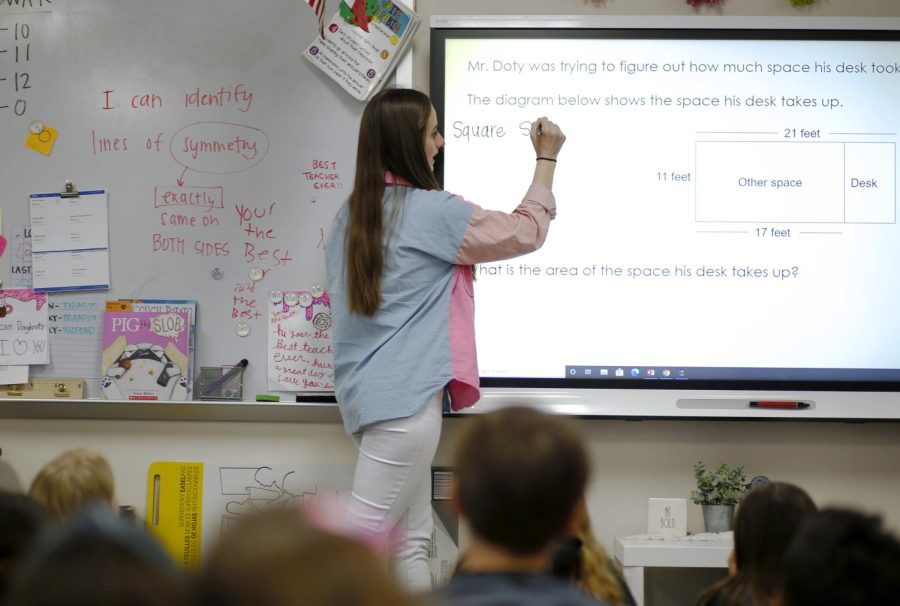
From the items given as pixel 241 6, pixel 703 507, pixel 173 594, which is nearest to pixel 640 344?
pixel 703 507

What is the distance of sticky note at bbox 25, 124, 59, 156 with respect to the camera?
308 centimetres

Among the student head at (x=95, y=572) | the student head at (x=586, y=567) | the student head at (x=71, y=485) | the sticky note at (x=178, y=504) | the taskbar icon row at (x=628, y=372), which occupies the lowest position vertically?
the sticky note at (x=178, y=504)

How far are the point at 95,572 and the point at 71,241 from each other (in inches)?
102

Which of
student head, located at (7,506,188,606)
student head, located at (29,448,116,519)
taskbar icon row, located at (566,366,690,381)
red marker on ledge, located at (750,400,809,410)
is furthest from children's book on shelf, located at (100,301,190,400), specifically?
student head, located at (7,506,188,606)

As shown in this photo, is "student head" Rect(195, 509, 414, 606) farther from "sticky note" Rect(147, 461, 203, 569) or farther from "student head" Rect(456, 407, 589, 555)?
"sticky note" Rect(147, 461, 203, 569)

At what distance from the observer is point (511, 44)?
9.75 feet

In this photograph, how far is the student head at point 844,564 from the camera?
1083mm

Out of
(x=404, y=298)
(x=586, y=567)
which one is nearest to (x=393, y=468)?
(x=404, y=298)

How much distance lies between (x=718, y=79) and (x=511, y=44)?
2.09 ft

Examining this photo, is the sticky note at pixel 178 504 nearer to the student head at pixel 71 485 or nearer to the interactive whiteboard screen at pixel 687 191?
the interactive whiteboard screen at pixel 687 191

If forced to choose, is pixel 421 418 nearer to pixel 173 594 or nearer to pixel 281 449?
pixel 281 449

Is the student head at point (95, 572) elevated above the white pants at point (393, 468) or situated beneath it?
elevated above

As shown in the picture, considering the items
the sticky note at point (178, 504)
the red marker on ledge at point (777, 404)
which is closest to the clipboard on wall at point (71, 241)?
the sticky note at point (178, 504)

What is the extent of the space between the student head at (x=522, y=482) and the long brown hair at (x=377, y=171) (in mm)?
1268
